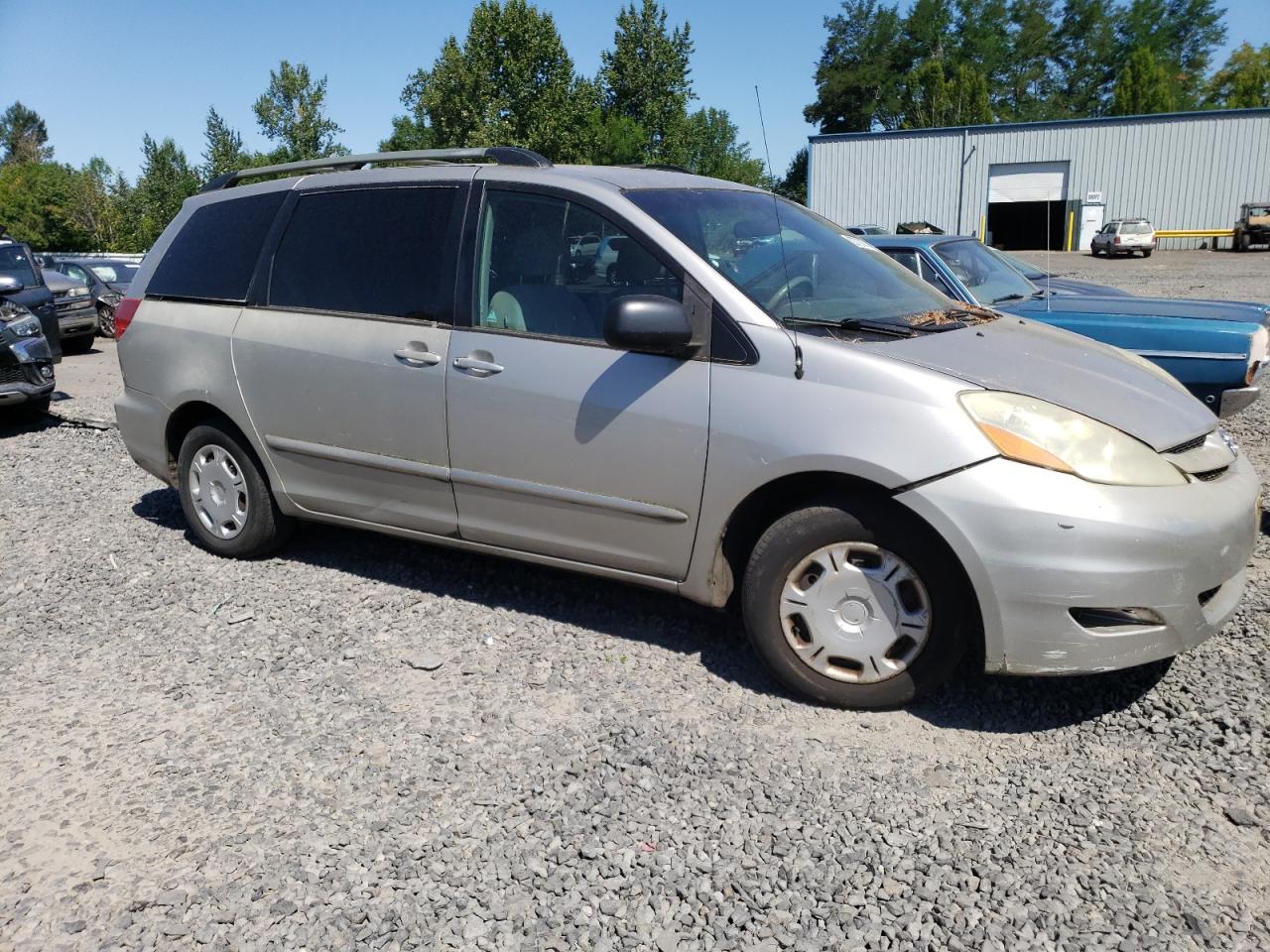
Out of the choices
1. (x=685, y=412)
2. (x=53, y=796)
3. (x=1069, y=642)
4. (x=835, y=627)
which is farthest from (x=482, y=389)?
(x=1069, y=642)

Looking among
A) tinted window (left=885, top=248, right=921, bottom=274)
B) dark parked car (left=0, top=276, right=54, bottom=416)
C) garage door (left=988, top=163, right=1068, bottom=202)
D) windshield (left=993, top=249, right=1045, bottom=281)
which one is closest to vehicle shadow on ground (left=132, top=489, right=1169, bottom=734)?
dark parked car (left=0, top=276, right=54, bottom=416)

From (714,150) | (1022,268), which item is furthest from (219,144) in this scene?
(1022,268)

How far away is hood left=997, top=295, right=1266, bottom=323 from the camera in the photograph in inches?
266

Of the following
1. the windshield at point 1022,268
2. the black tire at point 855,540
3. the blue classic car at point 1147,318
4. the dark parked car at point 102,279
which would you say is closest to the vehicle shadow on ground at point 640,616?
the black tire at point 855,540

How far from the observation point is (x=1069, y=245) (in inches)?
1730

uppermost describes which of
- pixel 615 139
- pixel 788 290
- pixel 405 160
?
pixel 615 139

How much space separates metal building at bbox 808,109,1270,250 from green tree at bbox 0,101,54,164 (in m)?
112

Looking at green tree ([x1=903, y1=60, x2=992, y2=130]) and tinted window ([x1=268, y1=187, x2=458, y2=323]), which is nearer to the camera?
tinted window ([x1=268, y1=187, x2=458, y2=323])

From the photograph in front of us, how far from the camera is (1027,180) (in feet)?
154

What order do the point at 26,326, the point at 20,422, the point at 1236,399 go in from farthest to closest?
the point at 20,422, the point at 26,326, the point at 1236,399

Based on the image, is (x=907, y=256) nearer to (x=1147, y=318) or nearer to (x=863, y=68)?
(x=1147, y=318)

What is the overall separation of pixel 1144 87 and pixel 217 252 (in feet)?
242

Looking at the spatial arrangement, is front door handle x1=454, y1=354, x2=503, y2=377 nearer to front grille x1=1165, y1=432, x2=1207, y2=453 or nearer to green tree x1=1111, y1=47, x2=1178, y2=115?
front grille x1=1165, y1=432, x2=1207, y2=453

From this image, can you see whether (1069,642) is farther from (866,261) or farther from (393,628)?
(393,628)
